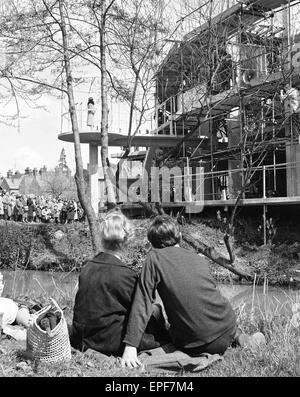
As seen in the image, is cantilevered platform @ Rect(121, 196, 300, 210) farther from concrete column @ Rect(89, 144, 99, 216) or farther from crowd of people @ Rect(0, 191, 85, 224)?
crowd of people @ Rect(0, 191, 85, 224)

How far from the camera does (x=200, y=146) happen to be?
925 inches

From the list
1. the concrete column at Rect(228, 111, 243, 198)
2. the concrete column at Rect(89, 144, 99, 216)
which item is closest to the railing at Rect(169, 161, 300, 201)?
the concrete column at Rect(228, 111, 243, 198)

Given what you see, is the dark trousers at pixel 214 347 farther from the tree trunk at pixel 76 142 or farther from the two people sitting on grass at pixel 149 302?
the tree trunk at pixel 76 142

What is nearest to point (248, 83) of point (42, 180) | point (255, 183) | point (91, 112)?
point (255, 183)

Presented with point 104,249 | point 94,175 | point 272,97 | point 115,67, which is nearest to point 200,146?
point 94,175

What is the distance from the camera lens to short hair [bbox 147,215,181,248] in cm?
428

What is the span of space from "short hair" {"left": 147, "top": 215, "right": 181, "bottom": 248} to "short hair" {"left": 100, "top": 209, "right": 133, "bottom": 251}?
0.64 ft

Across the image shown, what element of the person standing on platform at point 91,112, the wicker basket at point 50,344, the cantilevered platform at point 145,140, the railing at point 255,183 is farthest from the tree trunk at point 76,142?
the wicker basket at point 50,344

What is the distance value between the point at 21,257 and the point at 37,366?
14.5 m

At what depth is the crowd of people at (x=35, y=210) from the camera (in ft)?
87.1

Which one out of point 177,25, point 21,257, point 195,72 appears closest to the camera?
point 177,25

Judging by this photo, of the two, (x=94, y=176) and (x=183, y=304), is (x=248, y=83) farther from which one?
(x=183, y=304)

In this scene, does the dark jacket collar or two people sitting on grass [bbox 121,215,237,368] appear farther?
the dark jacket collar

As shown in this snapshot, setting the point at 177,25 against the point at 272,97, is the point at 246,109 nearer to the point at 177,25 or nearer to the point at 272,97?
the point at 272,97
